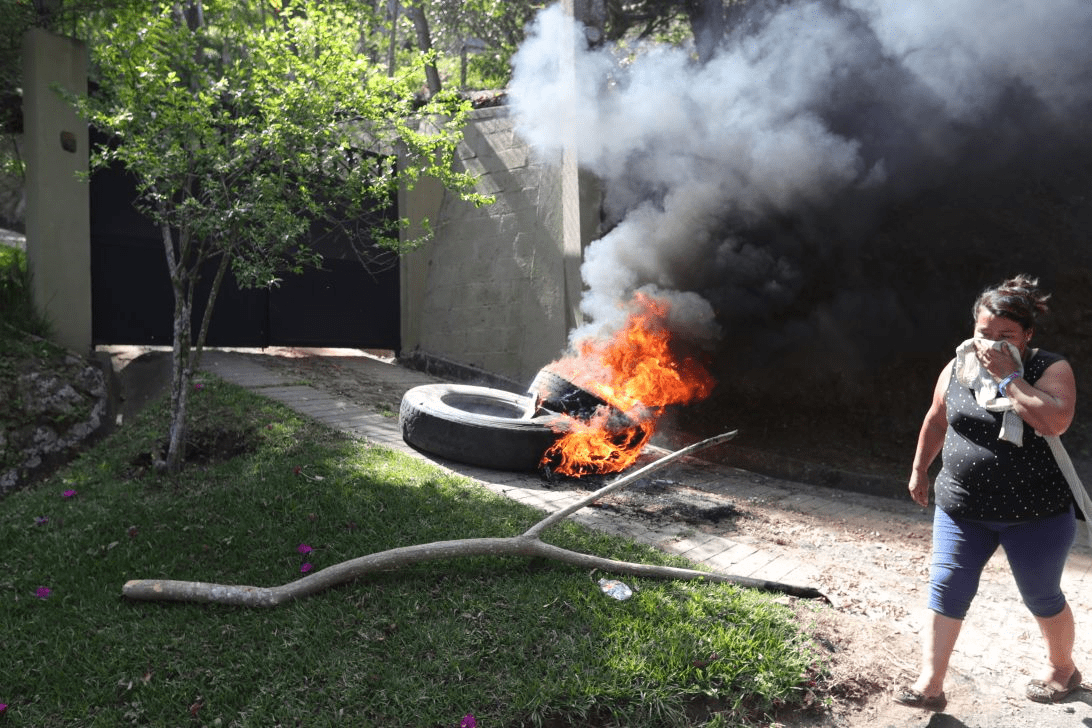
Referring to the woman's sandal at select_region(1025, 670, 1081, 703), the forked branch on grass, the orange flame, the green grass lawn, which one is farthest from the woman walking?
the orange flame

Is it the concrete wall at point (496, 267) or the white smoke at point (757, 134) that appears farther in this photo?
the concrete wall at point (496, 267)

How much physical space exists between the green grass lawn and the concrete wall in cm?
509

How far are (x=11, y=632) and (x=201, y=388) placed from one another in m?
4.10

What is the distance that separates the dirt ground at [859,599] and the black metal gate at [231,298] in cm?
267

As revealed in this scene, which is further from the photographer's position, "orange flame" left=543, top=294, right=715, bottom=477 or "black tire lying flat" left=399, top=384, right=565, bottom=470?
"orange flame" left=543, top=294, right=715, bottom=477

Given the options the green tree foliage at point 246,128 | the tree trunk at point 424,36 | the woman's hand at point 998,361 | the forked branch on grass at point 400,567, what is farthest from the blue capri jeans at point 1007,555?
the tree trunk at point 424,36

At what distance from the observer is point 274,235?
494 cm

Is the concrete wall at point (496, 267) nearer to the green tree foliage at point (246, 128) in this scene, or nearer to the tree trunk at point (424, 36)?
the green tree foliage at point (246, 128)

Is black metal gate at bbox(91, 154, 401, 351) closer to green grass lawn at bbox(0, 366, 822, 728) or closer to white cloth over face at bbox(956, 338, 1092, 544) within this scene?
green grass lawn at bbox(0, 366, 822, 728)

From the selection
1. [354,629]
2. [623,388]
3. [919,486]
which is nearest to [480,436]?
[623,388]

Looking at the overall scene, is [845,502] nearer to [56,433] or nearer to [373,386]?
[373,386]

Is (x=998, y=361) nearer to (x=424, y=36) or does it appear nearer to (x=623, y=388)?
(x=623, y=388)

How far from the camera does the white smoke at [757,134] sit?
7.70 m

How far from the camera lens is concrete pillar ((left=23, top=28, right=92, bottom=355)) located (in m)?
7.52
